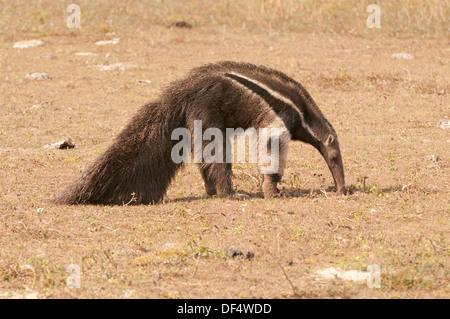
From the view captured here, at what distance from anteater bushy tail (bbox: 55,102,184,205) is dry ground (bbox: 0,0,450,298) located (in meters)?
0.17

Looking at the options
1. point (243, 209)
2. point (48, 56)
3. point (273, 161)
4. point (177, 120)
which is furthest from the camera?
point (48, 56)

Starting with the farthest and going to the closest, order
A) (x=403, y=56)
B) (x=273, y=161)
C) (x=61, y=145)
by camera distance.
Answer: (x=403, y=56) → (x=61, y=145) → (x=273, y=161)

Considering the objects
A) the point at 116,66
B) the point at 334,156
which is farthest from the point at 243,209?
the point at 116,66

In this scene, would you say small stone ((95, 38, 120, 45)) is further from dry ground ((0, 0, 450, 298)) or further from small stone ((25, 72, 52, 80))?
small stone ((25, 72, 52, 80))

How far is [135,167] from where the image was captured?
23.6 feet

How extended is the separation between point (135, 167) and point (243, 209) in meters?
1.23

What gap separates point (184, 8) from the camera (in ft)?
72.9

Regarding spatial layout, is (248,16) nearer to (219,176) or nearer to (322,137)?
(322,137)

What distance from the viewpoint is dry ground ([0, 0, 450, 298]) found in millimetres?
5164

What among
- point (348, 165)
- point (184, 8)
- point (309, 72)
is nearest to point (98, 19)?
point (184, 8)

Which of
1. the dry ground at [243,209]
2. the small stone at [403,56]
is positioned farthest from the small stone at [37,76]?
the small stone at [403,56]

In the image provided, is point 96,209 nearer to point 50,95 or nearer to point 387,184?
point 387,184

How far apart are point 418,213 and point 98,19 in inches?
613

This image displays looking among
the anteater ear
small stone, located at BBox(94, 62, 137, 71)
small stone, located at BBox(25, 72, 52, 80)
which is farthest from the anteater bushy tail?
small stone, located at BBox(94, 62, 137, 71)
